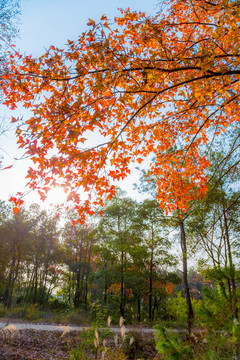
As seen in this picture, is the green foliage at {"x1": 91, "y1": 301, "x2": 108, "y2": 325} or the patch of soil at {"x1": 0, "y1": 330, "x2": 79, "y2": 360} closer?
the patch of soil at {"x1": 0, "y1": 330, "x2": 79, "y2": 360}

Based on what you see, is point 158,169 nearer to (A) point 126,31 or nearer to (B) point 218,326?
(A) point 126,31

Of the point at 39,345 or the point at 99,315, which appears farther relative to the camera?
the point at 99,315

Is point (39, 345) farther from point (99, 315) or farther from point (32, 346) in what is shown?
point (99, 315)

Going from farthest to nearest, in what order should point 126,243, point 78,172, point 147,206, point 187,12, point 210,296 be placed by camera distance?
1. point 126,243
2. point 147,206
3. point 187,12
4. point 210,296
5. point 78,172

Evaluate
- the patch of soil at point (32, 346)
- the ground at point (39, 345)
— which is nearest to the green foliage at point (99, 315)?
the ground at point (39, 345)

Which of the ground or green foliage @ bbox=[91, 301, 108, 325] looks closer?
the ground

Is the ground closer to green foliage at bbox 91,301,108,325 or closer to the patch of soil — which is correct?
the patch of soil

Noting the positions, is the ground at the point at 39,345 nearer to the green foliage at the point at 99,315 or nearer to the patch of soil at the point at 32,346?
the patch of soil at the point at 32,346

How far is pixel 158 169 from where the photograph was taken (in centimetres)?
447

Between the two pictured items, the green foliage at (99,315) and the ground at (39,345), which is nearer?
the ground at (39,345)

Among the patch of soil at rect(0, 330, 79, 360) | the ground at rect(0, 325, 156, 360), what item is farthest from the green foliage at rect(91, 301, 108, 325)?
the patch of soil at rect(0, 330, 79, 360)

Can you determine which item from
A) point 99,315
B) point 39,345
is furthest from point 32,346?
point 99,315

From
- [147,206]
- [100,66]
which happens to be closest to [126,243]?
[147,206]

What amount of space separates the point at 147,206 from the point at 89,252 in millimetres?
10330
